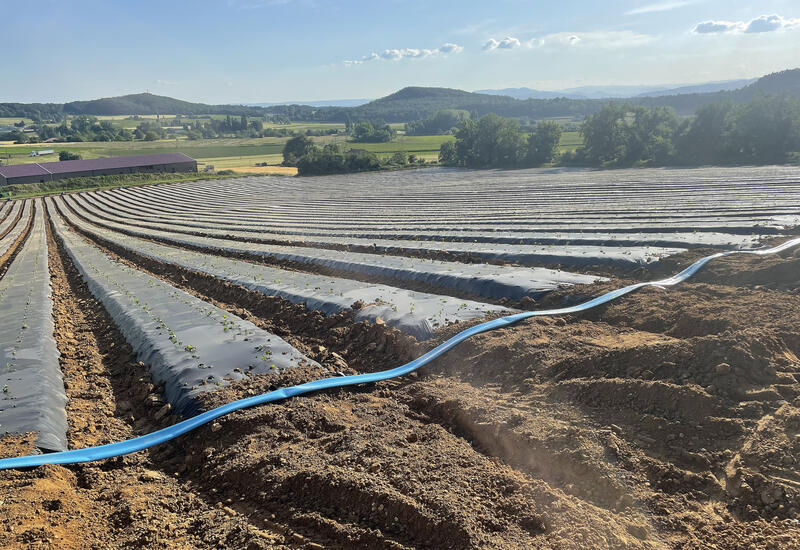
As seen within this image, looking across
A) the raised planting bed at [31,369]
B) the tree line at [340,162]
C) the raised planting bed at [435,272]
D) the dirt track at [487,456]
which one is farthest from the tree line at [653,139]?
the raised planting bed at [31,369]

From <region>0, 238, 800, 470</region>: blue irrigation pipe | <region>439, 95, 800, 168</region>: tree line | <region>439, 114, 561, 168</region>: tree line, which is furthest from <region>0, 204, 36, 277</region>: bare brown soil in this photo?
<region>439, 95, 800, 168</region>: tree line

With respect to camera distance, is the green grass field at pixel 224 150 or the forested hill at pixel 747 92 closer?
the green grass field at pixel 224 150

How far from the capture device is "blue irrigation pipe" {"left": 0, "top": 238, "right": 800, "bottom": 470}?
5228 millimetres

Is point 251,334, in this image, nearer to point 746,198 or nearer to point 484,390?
point 484,390

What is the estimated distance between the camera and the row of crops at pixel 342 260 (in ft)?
25.2

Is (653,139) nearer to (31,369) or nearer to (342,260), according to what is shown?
(342,260)

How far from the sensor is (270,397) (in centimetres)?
623

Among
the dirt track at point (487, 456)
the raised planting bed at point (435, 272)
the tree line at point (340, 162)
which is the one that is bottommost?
the dirt track at point (487, 456)

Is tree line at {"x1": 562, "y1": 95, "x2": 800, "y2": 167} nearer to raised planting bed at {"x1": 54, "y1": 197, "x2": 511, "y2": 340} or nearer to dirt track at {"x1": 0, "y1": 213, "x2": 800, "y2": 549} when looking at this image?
raised planting bed at {"x1": 54, "y1": 197, "x2": 511, "y2": 340}

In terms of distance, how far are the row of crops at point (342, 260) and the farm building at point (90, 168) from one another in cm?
4249

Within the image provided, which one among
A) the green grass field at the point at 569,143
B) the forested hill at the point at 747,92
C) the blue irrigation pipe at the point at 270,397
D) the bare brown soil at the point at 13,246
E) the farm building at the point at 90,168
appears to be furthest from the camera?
the forested hill at the point at 747,92

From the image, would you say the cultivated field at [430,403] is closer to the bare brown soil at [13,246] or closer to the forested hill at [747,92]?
the bare brown soil at [13,246]

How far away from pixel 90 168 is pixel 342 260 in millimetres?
72979

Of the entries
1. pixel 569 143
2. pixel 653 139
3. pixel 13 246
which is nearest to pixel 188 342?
pixel 13 246
